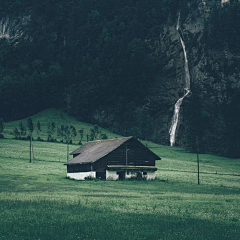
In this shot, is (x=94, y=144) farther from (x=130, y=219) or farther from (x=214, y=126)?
(x=214, y=126)

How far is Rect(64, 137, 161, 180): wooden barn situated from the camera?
212ft

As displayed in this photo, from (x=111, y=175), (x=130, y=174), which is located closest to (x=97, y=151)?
(x=111, y=175)

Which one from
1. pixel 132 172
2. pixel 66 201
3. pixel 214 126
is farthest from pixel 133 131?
pixel 66 201

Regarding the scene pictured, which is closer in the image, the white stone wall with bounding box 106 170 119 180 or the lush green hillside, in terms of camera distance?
the white stone wall with bounding box 106 170 119 180

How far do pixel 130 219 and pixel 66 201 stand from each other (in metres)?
8.83

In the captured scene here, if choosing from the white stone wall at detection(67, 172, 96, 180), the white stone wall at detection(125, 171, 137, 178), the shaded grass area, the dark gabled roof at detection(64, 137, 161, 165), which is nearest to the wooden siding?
the white stone wall at detection(67, 172, 96, 180)

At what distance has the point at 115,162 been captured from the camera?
66.4 m

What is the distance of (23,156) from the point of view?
8906cm

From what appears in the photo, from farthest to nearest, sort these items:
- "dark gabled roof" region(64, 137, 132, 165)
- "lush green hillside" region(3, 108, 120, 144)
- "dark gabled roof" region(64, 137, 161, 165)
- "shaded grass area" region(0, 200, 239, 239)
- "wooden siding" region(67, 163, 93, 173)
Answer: "lush green hillside" region(3, 108, 120, 144) → "dark gabled roof" region(64, 137, 132, 165) → "dark gabled roof" region(64, 137, 161, 165) → "wooden siding" region(67, 163, 93, 173) → "shaded grass area" region(0, 200, 239, 239)

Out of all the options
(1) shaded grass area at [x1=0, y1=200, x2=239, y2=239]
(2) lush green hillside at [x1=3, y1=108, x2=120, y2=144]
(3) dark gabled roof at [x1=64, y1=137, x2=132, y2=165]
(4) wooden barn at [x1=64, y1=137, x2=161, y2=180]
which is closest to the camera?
(1) shaded grass area at [x1=0, y1=200, x2=239, y2=239]

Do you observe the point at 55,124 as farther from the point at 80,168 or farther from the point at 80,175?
the point at 80,175

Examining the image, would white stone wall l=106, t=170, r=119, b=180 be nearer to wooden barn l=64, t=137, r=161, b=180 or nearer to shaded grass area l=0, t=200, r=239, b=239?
wooden barn l=64, t=137, r=161, b=180

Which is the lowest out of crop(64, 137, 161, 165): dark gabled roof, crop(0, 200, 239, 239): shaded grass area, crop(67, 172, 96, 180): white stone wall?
crop(67, 172, 96, 180): white stone wall

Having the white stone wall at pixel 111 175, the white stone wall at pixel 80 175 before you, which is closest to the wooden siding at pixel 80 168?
the white stone wall at pixel 80 175
